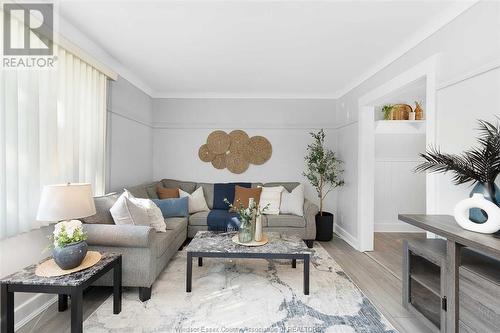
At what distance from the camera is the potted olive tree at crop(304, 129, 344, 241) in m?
4.12

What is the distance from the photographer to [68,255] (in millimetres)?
1800

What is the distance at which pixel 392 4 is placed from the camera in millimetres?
2033

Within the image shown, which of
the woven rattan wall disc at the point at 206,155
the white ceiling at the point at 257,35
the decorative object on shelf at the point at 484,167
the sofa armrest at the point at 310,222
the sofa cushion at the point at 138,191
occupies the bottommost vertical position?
the sofa armrest at the point at 310,222

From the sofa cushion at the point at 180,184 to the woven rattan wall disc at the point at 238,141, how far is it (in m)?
0.97

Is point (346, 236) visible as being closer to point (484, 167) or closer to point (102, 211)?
point (484, 167)

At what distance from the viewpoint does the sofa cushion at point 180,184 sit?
4.47 m

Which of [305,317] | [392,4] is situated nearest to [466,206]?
[305,317]

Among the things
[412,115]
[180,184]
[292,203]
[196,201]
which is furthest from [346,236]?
[180,184]

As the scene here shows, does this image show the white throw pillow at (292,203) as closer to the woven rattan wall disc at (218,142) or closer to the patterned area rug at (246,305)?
the patterned area rug at (246,305)

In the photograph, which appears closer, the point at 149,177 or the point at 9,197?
the point at 9,197

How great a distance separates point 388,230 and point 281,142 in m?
2.57

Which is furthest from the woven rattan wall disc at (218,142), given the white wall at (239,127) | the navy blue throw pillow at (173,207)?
the navy blue throw pillow at (173,207)

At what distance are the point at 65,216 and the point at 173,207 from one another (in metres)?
1.88

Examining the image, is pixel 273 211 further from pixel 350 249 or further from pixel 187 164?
pixel 187 164
